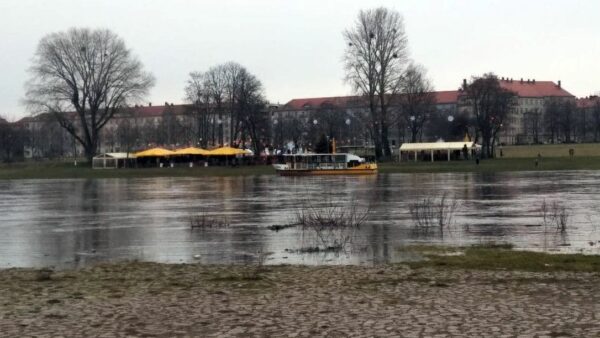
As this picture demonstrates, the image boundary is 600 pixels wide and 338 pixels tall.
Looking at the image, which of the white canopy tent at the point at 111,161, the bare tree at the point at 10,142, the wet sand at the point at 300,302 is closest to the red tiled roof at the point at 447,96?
the bare tree at the point at 10,142

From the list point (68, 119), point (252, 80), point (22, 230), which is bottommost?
point (22, 230)

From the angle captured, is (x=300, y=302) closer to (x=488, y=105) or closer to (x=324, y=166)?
(x=324, y=166)

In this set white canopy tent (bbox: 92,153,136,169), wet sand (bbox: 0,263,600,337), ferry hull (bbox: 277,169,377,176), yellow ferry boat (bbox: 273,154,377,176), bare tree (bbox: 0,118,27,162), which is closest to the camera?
wet sand (bbox: 0,263,600,337)

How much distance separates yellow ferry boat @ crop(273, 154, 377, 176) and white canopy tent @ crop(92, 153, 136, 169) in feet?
95.4

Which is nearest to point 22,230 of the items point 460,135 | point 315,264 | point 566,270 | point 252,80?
point 315,264

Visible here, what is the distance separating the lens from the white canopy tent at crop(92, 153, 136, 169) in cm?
8725

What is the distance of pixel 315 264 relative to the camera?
13.2 m

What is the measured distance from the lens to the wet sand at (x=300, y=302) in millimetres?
7484

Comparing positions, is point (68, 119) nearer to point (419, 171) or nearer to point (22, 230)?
point (419, 171)

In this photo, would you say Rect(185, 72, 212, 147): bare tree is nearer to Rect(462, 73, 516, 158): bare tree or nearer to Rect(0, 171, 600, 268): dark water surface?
Rect(462, 73, 516, 158): bare tree

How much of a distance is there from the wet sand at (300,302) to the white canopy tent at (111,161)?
255ft

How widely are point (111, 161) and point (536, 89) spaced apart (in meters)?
140

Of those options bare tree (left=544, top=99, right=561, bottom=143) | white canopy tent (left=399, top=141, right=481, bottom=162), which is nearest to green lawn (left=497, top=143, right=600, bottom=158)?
white canopy tent (left=399, top=141, right=481, bottom=162)

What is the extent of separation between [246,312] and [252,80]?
9532cm
